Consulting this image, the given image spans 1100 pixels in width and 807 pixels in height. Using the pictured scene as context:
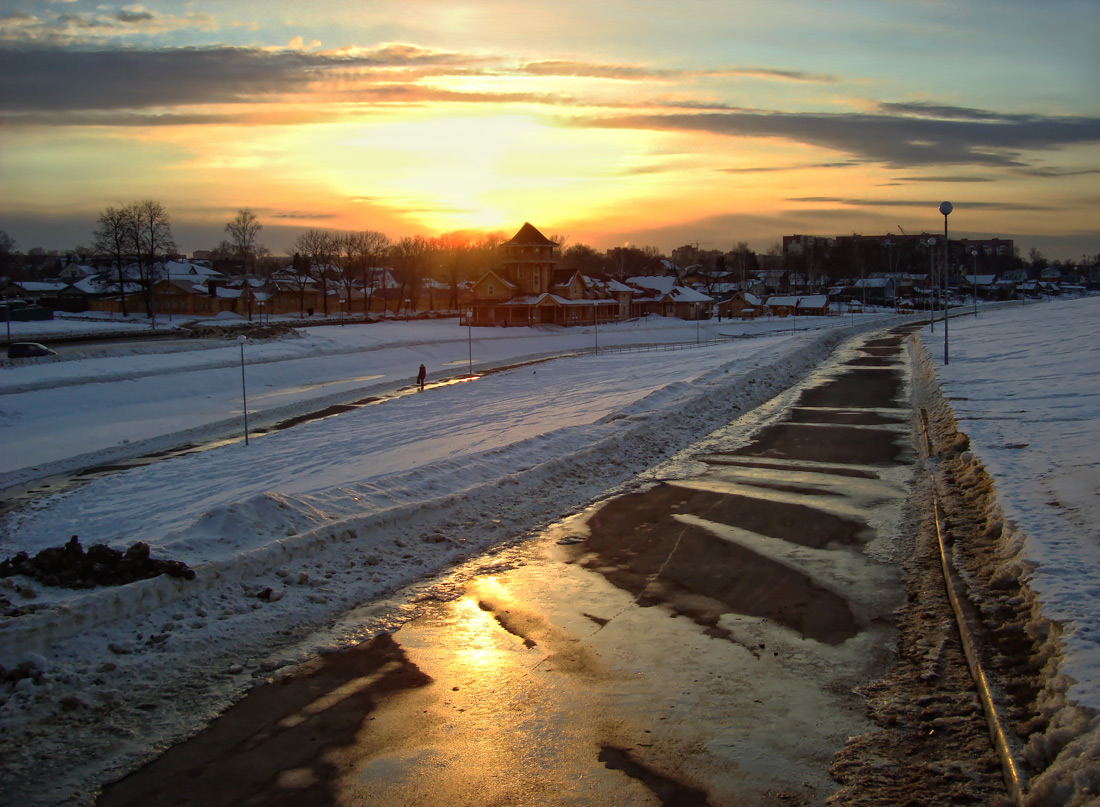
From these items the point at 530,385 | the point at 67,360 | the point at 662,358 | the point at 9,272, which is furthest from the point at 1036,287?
the point at 9,272

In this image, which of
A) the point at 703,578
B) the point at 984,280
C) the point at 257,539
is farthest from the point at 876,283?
the point at 257,539

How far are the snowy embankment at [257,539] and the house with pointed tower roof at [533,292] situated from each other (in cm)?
6271

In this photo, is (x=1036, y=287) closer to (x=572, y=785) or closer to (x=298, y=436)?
(x=298, y=436)

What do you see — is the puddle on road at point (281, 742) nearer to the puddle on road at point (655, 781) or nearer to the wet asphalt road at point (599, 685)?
the wet asphalt road at point (599, 685)

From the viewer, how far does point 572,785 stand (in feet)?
17.9

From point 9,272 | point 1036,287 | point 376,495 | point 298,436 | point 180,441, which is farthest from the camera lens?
point 1036,287

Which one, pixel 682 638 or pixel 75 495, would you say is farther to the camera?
pixel 75 495

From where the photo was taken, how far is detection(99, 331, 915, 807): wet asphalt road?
5.51 metres

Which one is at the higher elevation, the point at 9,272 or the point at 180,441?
the point at 9,272

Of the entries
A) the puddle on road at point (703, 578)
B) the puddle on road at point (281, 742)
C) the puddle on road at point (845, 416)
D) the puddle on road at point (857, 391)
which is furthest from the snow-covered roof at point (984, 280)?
the puddle on road at point (281, 742)

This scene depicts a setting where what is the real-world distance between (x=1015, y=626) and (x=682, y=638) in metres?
3.07

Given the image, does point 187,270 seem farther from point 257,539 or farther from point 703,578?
point 703,578

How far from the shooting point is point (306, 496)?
12.1 metres

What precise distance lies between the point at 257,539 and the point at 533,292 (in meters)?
86.4
